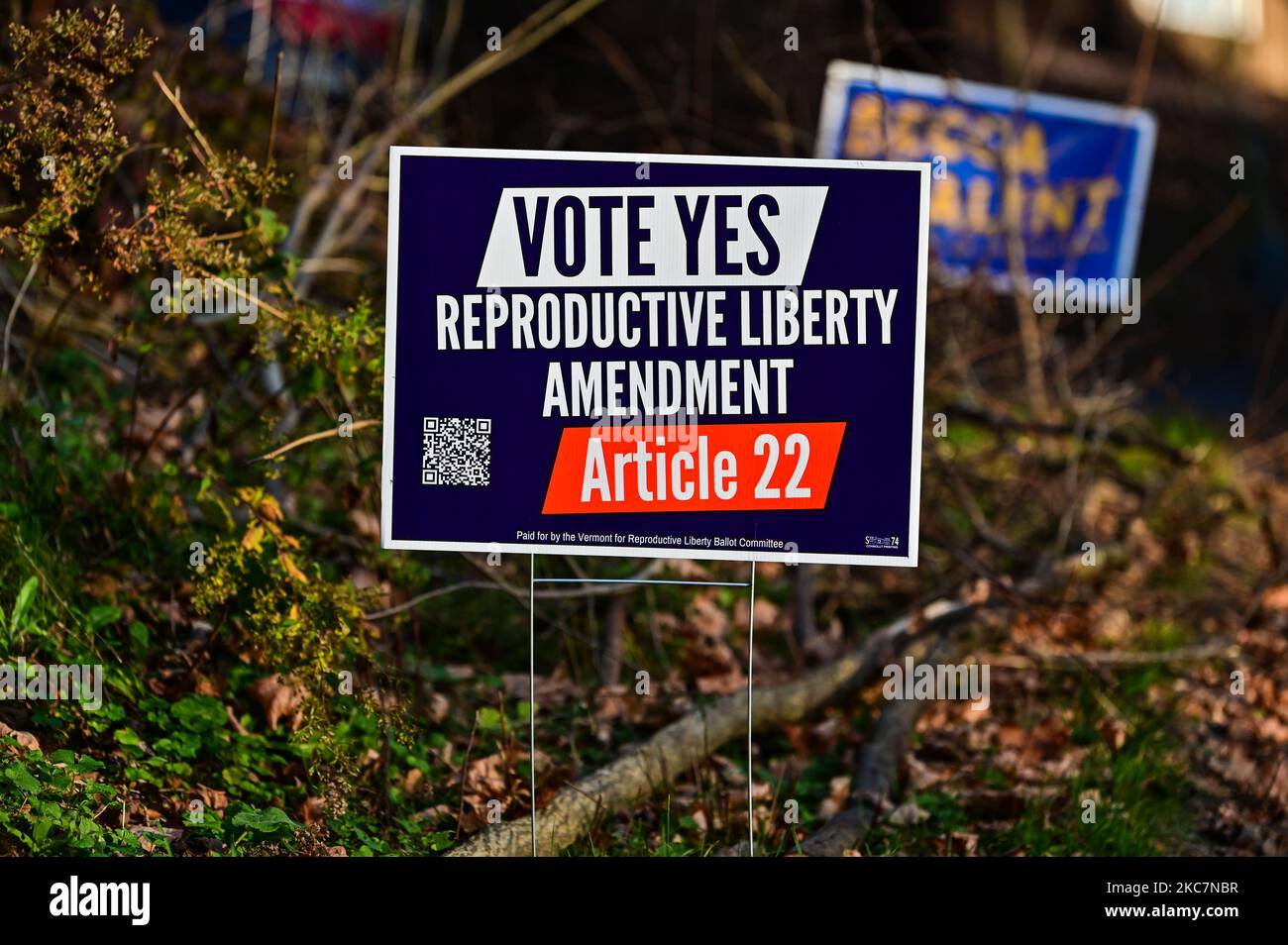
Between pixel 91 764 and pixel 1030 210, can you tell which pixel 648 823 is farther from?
pixel 1030 210

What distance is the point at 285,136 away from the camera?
7047 mm

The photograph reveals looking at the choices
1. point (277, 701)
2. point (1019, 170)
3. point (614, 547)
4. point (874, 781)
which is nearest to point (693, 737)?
point (874, 781)

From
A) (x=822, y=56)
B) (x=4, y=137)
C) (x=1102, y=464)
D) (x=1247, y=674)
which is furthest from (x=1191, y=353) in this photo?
(x=4, y=137)

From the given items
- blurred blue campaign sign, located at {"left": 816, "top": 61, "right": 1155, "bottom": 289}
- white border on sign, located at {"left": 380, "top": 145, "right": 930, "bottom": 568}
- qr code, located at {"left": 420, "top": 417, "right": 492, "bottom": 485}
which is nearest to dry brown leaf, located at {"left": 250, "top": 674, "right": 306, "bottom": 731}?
white border on sign, located at {"left": 380, "top": 145, "right": 930, "bottom": 568}

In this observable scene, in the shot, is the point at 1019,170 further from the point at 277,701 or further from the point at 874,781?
the point at 277,701

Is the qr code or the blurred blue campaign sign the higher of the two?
the blurred blue campaign sign

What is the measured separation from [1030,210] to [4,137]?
4.93 metres

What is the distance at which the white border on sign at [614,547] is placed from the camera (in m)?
3.80

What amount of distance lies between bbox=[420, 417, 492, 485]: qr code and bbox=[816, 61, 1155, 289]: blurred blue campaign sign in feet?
10.7

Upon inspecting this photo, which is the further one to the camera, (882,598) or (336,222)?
(882,598)

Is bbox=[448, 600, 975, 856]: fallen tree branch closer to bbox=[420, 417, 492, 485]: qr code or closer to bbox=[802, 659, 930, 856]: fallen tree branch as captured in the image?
bbox=[802, 659, 930, 856]: fallen tree branch

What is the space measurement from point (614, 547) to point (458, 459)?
0.49 meters

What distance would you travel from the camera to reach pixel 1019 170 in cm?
699

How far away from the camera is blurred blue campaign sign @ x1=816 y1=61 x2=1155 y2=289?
658 centimetres
